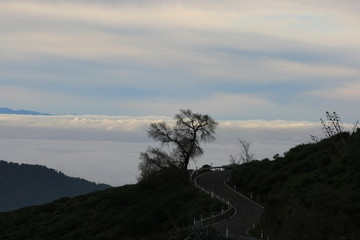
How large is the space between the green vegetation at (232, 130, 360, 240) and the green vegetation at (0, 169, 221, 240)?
24.5ft

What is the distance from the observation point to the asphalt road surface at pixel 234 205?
4757 cm

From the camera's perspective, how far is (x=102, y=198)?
7962cm

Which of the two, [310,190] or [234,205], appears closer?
[310,190]

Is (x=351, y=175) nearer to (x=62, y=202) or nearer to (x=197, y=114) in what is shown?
(x=197, y=114)

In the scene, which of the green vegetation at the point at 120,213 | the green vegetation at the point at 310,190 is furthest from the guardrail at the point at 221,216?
the green vegetation at the point at 310,190

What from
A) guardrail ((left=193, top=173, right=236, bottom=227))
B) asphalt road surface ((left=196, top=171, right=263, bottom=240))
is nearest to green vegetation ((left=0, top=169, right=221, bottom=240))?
guardrail ((left=193, top=173, right=236, bottom=227))

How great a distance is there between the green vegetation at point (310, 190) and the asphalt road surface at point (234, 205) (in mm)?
1805

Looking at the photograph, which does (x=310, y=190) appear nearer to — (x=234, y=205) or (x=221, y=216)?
(x=221, y=216)

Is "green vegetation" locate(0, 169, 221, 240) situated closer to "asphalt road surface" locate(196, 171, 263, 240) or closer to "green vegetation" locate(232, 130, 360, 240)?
"asphalt road surface" locate(196, 171, 263, 240)

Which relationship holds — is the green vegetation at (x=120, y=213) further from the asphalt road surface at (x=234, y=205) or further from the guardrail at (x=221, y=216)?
the asphalt road surface at (x=234, y=205)

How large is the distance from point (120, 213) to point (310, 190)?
2825 centimetres

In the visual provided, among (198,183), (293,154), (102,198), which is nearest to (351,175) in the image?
(293,154)

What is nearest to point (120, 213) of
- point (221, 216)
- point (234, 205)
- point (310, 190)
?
point (234, 205)

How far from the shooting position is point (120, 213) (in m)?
68.6
